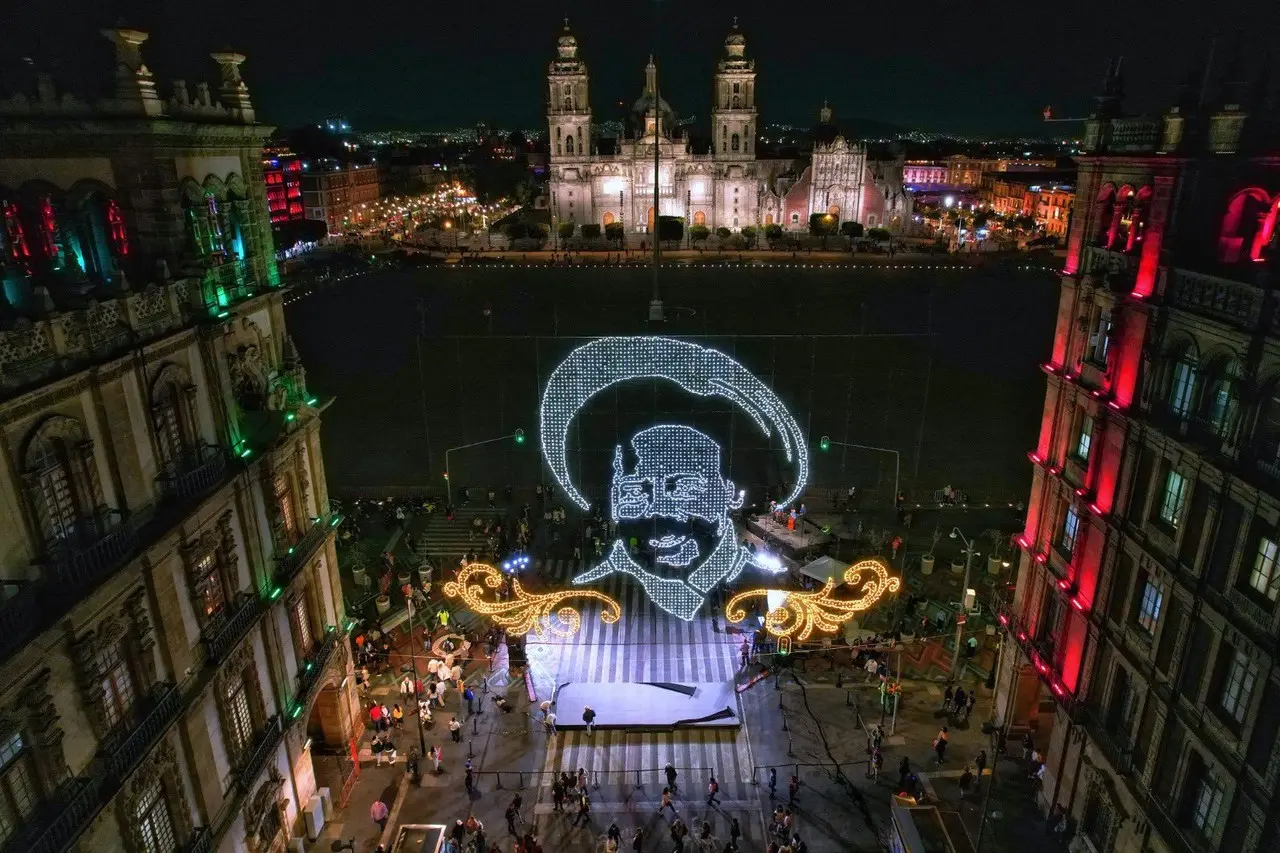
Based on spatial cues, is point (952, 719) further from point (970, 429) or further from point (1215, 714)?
point (970, 429)

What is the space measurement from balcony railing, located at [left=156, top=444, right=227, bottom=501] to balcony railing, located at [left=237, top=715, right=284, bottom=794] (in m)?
5.97

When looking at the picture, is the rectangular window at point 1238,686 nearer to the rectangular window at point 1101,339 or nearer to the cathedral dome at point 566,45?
the rectangular window at point 1101,339

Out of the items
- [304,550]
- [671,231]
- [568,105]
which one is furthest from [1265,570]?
[568,105]

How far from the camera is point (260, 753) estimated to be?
18219 millimetres

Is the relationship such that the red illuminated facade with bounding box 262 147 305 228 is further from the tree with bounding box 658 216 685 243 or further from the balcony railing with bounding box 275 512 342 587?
the balcony railing with bounding box 275 512 342 587

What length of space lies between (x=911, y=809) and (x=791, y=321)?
43.1m

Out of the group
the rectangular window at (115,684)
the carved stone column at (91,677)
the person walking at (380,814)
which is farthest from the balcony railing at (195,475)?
the person walking at (380,814)

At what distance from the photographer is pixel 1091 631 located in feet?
64.5

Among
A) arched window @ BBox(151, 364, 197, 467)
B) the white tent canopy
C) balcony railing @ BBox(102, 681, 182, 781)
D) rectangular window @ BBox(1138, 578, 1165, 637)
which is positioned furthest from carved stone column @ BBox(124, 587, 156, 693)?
the white tent canopy

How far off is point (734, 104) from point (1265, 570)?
109 meters

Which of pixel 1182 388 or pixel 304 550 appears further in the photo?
pixel 304 550

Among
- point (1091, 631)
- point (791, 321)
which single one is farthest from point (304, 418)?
A: point (791, 321)

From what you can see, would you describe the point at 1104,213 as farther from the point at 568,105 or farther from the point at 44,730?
the point at 568,105

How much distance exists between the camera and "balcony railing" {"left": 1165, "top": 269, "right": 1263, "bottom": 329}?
14758 mm
